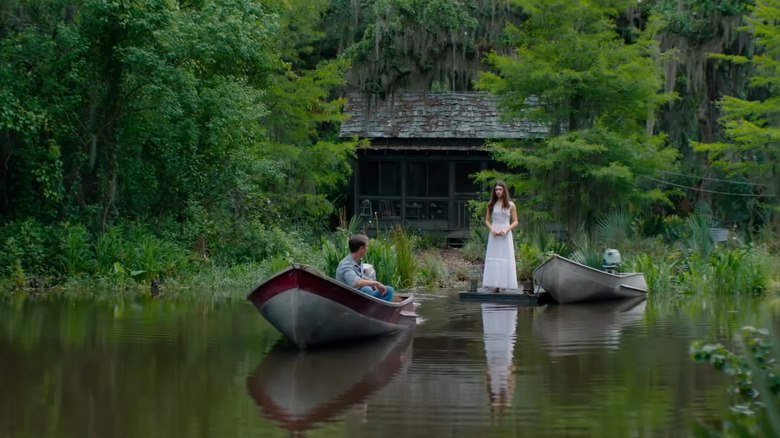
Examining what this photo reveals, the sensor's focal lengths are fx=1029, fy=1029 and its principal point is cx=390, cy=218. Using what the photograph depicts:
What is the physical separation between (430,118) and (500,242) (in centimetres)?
1831

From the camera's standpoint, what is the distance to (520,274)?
916 inches

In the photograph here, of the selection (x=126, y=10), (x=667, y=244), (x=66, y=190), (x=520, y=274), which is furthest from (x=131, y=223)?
(x=667, y=244)

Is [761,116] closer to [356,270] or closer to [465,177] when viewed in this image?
[465,177]

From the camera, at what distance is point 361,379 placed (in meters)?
9.88

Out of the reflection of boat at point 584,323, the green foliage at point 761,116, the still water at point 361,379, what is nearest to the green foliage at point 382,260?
the reflection of boat at point 584,323

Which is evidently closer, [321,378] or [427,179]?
[321,378]

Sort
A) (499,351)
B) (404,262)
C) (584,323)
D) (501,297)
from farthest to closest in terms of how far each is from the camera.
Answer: (404,262), (501,297), (584,323), (499,351)

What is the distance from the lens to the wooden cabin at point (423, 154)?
35.4m

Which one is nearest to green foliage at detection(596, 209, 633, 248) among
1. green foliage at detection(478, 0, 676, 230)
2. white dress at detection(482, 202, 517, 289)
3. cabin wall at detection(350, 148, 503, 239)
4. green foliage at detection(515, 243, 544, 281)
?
green foliage at detection(478, 0, 676, 230)

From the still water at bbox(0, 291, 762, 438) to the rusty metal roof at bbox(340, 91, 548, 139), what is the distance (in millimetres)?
20053

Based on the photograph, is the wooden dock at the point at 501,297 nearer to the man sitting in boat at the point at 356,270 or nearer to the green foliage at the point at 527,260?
the green foliage at the point at 527,260

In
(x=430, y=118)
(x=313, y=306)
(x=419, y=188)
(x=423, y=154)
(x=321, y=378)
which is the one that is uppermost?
(x=430, y=118)

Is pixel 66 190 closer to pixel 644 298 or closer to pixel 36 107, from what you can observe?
pixel 36 107

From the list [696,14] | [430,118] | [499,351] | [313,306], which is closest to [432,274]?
[499,351]
